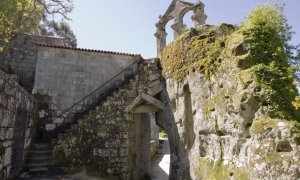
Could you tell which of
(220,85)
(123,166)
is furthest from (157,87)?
(220,85)

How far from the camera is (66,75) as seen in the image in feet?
40.8

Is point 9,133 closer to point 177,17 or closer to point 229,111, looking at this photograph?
point 229,111

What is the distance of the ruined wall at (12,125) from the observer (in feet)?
19.8

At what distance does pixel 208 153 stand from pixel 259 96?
7.86 feet

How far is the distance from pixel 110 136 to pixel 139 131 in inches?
103

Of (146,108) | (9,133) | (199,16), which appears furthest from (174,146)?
(199,16)

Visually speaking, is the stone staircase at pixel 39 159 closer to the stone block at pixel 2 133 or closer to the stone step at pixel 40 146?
the stone step at pixel 40 146

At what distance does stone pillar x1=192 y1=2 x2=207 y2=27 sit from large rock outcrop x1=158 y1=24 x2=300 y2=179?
6627 millimetres

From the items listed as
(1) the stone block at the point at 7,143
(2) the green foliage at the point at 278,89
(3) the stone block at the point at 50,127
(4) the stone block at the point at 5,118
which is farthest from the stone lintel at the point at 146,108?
(2) the green foliage at the point at 278,89

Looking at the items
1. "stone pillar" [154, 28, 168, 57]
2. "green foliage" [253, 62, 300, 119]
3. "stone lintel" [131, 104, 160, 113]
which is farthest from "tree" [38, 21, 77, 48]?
"green foliage" [253, 62, 300, 119]

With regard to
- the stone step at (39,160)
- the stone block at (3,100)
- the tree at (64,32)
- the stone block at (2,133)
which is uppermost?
the tree at (64,32)

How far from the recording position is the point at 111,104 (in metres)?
10.6

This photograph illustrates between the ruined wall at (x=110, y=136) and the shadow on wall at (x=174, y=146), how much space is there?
37.6 inches

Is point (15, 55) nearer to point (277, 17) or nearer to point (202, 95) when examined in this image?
point (202, 95)
